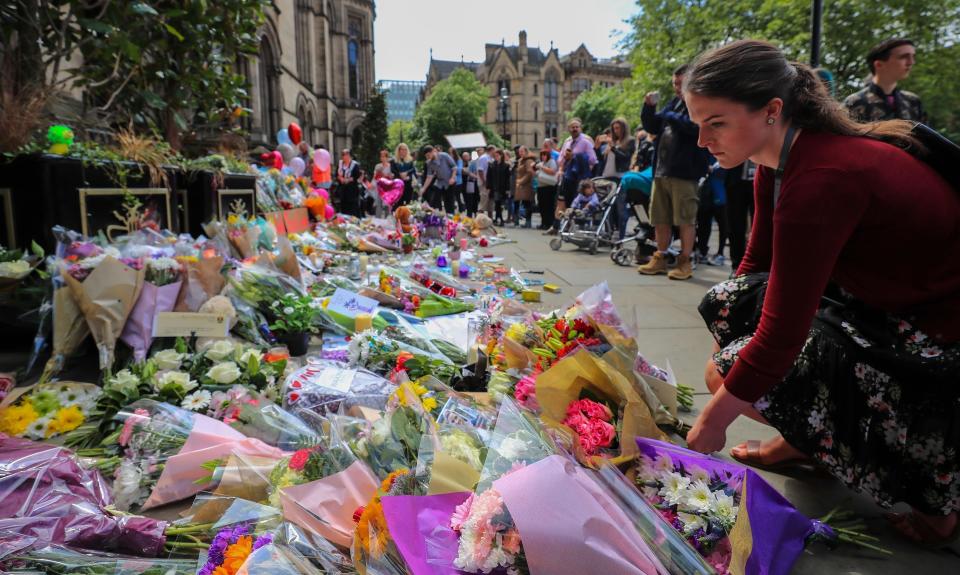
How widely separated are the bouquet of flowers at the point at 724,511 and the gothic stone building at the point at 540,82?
3176 inches

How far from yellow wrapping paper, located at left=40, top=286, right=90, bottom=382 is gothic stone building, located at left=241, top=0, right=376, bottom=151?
23.0 ft

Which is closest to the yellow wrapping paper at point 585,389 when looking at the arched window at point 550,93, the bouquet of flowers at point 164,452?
the bouquet of flowers at point 164,452

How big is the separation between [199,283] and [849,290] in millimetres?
3196

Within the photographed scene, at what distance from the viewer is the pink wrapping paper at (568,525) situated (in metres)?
1.01

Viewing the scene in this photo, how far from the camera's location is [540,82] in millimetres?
80312

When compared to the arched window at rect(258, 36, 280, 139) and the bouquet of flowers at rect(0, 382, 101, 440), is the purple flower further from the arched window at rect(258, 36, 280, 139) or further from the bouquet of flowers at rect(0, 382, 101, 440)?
the arched window at rect(258, 36, 280, 139)

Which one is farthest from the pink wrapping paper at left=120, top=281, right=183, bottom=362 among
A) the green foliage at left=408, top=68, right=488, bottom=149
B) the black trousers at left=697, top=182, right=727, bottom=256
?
the green foliage at left=408, top=68, right=488, bottom=149

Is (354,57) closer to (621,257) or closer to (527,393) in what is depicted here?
(621,257)

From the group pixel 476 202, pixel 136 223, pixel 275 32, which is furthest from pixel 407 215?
pixel 275 32

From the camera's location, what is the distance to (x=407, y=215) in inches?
356

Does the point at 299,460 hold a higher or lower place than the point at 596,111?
lower

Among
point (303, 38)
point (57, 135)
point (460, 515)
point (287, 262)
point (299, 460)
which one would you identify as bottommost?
point (299, 460)

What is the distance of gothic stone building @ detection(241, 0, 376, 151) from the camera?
19688mm

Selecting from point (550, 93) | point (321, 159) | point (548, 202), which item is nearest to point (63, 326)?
point (321, 159)
